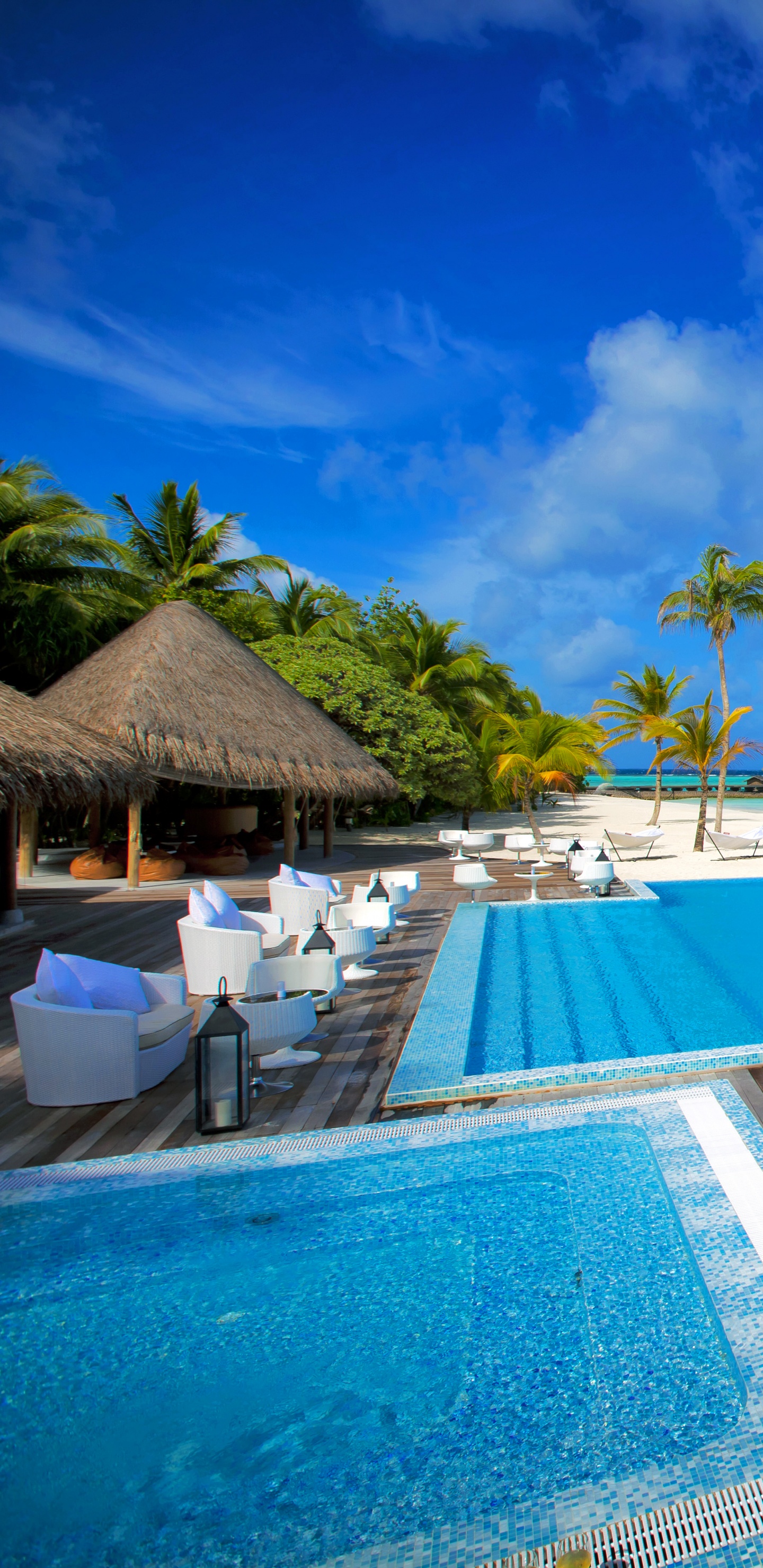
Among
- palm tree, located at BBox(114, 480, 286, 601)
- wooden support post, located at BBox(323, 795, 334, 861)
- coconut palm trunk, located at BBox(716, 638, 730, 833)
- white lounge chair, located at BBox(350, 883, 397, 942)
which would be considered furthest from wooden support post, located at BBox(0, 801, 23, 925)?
coconut palm trunk, located at BBox(716, 638, 730, 833)

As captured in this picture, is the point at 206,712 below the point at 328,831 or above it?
above

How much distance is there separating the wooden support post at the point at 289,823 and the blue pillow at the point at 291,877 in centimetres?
461

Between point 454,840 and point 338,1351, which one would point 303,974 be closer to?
point 338,1351

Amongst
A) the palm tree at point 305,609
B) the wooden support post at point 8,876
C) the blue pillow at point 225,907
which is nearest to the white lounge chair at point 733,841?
the blue pillow at point 225,907

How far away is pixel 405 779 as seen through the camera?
1650 centimetres

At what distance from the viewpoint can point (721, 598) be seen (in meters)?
18.7

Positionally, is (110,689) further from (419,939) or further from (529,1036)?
(529,1036)

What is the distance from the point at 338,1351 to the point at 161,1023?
180 cm

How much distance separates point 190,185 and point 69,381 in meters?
7.42

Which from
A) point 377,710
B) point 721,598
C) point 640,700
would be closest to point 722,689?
point 721,598

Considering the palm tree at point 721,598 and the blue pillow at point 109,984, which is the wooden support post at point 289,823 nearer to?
the blue pillow at point 109,984

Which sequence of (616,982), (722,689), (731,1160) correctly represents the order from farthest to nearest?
1. (722,689)
2. (616,982)
3. (731,1160)

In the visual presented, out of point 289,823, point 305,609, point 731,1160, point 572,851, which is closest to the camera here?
point 731,1160

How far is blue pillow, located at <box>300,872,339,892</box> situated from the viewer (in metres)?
7.45
